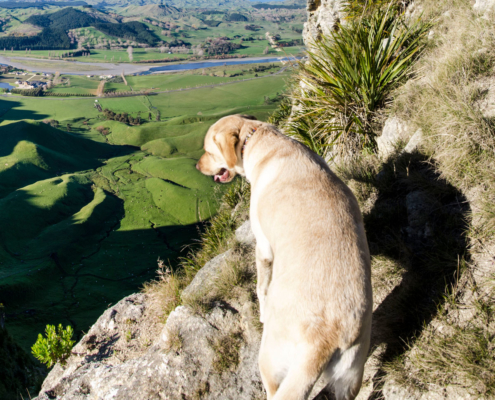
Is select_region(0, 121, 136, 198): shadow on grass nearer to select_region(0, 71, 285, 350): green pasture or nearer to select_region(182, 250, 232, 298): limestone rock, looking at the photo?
select_region(0, 71, 285, 350): green pasture

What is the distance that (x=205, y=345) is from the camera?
140 inches

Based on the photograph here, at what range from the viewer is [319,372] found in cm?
172

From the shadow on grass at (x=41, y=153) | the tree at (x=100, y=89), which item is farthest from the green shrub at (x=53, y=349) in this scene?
the tree at (x=100, y=89)

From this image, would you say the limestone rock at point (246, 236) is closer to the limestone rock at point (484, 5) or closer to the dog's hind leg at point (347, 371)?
the dog's hind leg at point (347, 371)

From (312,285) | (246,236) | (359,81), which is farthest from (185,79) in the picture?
(312,285)

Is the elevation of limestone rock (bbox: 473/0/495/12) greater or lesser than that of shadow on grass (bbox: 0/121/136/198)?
greater

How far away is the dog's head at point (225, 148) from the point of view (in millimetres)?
3287

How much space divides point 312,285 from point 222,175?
2.24 metres

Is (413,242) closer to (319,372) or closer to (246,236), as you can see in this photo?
(319,372)

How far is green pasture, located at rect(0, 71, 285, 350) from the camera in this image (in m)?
26.9

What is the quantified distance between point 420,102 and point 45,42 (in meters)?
192

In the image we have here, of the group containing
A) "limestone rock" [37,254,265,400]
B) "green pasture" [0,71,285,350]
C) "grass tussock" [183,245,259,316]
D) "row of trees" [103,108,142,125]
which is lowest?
"green pasture" [0,71,285,350]

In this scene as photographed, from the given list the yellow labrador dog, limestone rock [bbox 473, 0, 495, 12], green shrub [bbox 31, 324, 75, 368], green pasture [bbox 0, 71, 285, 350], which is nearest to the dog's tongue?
the yellow labrador dog

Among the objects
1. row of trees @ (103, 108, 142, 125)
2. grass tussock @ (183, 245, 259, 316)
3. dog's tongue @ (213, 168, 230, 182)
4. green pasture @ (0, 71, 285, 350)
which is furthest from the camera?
row of trees @ (103, 108, 142, 125)
